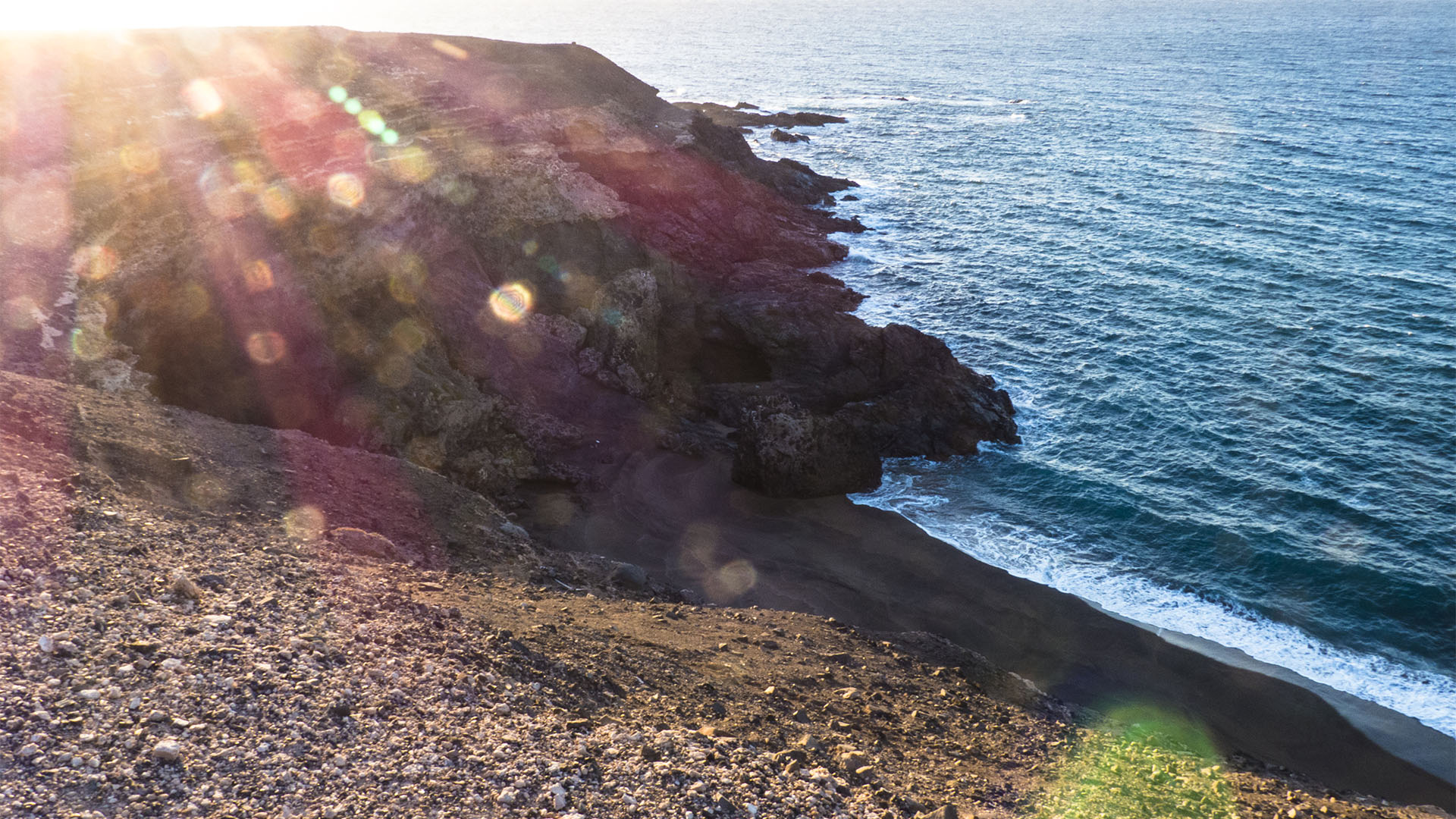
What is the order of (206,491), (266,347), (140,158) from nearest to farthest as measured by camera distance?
(206,491)
(266,347)
(140,158)

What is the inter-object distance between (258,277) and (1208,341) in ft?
136

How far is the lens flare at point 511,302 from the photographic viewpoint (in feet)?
115

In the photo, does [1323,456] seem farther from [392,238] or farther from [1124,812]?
[392,238]

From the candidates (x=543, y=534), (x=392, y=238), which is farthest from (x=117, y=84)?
(x=543, y=534)

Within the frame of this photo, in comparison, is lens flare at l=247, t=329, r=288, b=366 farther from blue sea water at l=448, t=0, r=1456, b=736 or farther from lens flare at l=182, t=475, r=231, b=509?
blue sea water at l=448, t=0, r=1456, b=736

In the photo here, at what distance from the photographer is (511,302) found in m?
35.9

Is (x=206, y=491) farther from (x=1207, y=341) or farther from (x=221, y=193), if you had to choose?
(x=1207, y=341)

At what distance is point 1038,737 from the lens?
18.2 m

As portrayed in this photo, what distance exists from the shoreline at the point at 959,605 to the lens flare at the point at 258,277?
11.0 metres

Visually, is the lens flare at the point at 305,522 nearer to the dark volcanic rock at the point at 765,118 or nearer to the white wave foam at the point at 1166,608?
the white wave foam at the point at 1166,608

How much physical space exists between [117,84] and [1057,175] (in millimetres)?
65339

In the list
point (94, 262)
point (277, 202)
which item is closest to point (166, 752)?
point (94, 262)

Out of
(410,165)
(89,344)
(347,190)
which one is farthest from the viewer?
(410,165)

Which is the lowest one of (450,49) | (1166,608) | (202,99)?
(1166,608)
